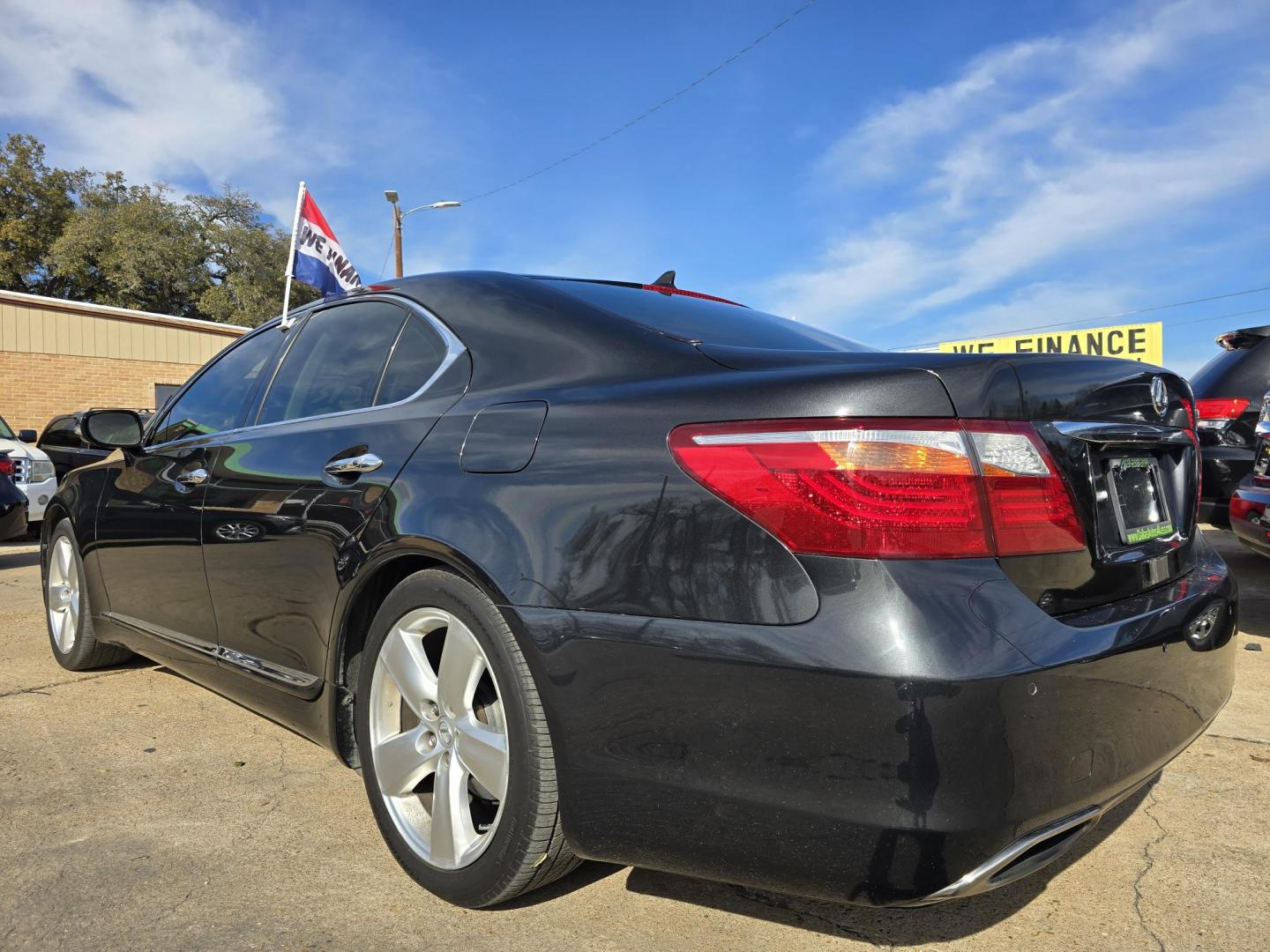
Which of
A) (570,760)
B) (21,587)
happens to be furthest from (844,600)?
(21,587)

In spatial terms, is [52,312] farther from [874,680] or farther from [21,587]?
[874,680]

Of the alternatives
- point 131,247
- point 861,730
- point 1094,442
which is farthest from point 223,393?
point 131,247

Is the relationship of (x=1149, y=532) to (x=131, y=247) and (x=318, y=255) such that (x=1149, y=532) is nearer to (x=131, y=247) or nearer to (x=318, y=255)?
(x=318, y=255)

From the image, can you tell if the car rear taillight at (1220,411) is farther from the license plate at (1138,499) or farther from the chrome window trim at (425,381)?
the chrome window trim at (425,381)

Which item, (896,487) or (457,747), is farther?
(457,747)

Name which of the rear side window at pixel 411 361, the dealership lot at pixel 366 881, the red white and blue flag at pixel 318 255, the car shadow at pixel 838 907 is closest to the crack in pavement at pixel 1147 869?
the dealership lot at pixel 366 881

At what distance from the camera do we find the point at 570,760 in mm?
1769

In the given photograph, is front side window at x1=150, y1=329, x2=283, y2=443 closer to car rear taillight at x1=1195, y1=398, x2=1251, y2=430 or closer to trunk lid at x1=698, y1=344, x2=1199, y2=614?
trunk lid at x1=698, y1=344, x2=1199, y2=614

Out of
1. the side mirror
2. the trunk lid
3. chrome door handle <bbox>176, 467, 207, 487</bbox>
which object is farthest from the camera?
the side mirror

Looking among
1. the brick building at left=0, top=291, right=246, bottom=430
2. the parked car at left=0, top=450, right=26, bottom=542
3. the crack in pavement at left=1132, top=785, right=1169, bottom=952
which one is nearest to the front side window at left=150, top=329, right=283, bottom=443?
the crack in pavement at left=1132, top=785, right=1169, bottom=952

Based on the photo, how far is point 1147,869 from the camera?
221cm

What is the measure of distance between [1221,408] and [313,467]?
592 centimetres

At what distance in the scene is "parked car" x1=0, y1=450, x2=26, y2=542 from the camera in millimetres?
7102

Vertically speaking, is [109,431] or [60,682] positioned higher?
[109,431]
